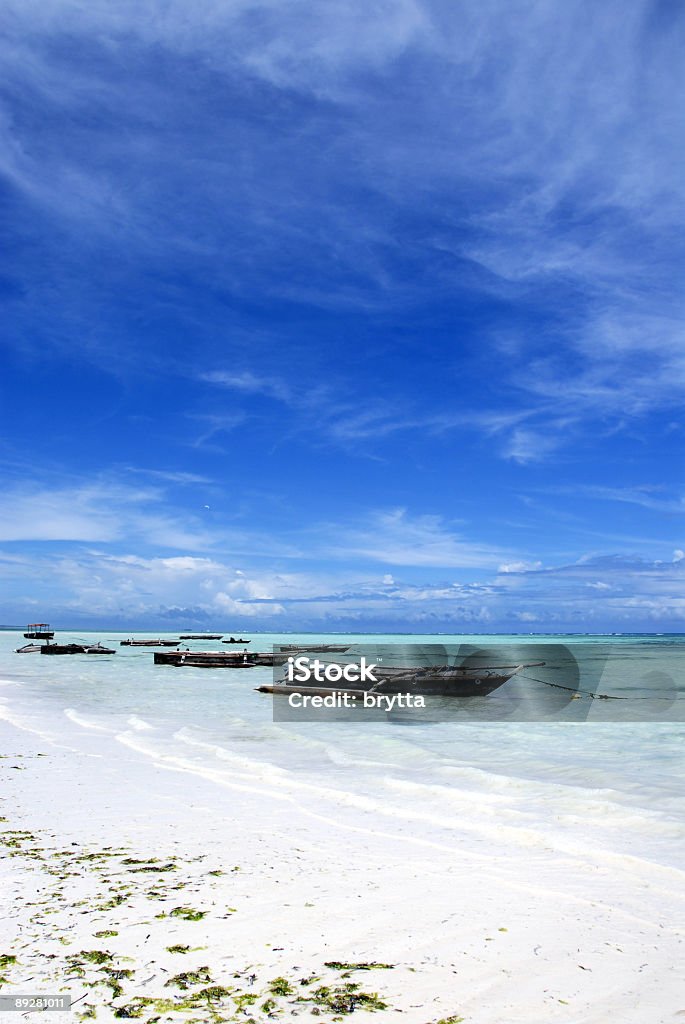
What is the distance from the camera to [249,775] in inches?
525

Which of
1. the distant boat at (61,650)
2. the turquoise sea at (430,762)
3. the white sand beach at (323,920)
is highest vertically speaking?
the distant boat at (61,650)

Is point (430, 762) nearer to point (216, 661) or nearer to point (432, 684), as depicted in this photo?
point (432, 684)

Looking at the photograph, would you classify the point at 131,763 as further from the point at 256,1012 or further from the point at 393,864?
the point at 256,1012

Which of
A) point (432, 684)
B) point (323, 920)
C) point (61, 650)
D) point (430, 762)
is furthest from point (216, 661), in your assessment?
point (323, 920)

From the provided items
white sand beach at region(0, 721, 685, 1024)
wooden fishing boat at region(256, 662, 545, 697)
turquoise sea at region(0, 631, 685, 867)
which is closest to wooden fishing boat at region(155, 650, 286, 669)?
wooden fishing boat at region(256, 662, 545, 697)

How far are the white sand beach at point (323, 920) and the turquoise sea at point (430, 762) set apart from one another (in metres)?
0.60

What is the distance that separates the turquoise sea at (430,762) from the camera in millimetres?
9891

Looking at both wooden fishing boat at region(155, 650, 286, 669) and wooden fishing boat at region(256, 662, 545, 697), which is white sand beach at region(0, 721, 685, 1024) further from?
wooden fishing boat at region(155, 650, 286, 669)

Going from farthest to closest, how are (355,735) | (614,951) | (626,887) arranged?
(355,735) < (626,887) < (614,951)

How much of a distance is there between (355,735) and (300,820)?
10.3m

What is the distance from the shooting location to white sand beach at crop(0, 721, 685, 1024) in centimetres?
467

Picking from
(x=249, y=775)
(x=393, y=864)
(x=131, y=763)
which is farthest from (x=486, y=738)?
(x=393, y=864)

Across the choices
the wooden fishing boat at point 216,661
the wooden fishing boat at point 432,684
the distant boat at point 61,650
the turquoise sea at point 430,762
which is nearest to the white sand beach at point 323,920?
the turquoise sea at point 430,762

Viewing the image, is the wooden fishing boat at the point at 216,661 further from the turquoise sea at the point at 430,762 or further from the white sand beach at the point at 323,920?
the white sand beach at the point at 323,920
